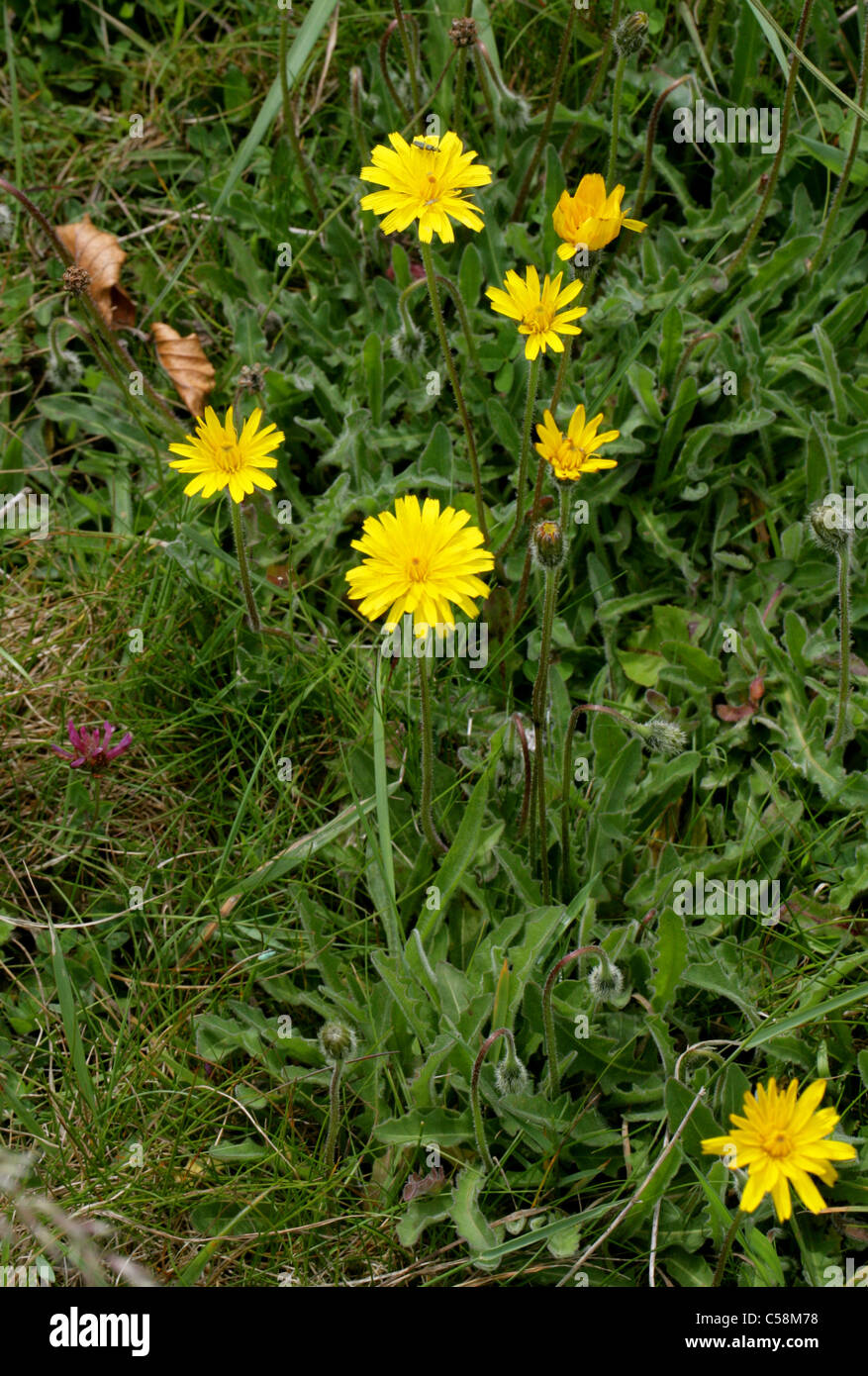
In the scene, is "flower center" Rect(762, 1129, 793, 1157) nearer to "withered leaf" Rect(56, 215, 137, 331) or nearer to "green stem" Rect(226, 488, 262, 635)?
"green stem" Rect(226, 488, 262, 635)

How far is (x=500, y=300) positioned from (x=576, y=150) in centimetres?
160

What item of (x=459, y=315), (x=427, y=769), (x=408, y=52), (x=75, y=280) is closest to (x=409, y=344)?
(x=459, y=315)

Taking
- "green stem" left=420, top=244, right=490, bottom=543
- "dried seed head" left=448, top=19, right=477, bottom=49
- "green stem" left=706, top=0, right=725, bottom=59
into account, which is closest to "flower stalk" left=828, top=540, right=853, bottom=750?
"green stem" left=420, top=244, right=490, bottom=543

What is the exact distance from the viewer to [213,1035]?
303cm

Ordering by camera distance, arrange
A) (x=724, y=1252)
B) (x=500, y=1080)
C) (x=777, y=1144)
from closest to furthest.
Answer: (x=777, y=1144) → (x=724, y=1252) → (x=500, y=1080)

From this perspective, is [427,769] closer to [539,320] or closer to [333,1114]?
[333,1114]

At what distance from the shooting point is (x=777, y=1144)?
7.12ft

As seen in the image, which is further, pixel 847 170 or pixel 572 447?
pixel 847 170

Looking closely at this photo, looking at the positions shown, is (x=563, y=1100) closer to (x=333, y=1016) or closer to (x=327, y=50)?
(x=333, y=1016)

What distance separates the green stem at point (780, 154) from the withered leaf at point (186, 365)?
1.73 m

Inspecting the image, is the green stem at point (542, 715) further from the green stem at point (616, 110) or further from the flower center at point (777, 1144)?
the green stem at point (616, 110)

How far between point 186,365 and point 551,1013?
2.49 metres

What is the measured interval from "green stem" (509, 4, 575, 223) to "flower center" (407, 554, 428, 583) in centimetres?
200

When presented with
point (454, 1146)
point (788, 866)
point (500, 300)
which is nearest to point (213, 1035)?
point (454, 1146)
